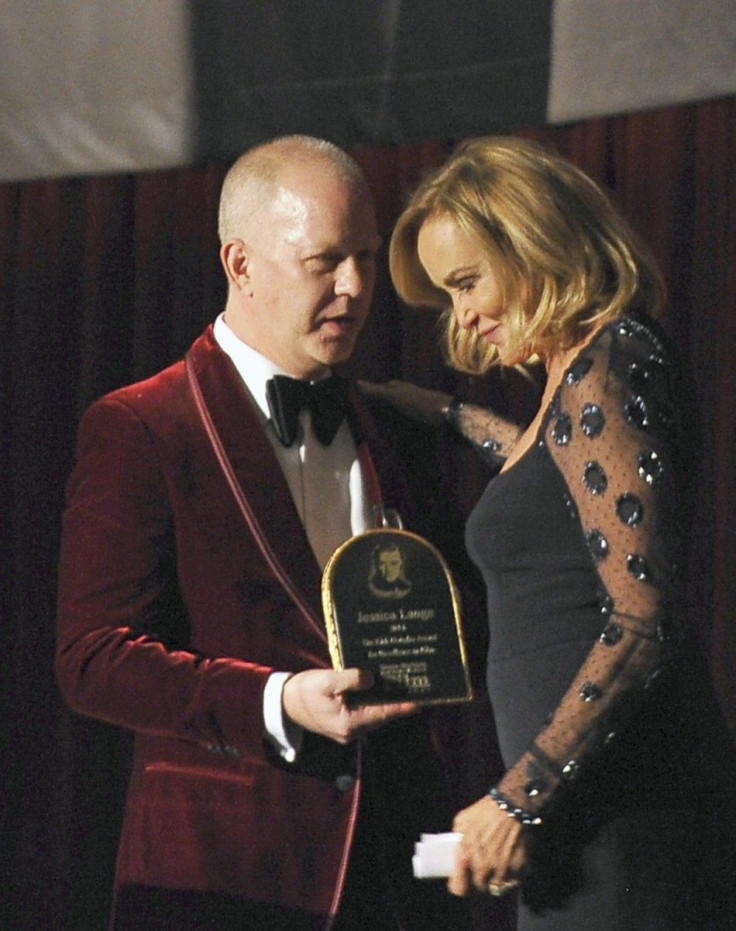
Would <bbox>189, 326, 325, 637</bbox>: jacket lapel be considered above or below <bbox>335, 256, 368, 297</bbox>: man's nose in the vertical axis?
below

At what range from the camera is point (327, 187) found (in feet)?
6.54

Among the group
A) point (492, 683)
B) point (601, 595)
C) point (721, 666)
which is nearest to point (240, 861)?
point (492, 683)

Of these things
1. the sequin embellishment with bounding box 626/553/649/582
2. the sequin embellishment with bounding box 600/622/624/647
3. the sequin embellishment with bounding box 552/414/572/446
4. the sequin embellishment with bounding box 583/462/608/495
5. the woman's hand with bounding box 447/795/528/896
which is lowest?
the woman's hand with bounding box 447/795/528/896

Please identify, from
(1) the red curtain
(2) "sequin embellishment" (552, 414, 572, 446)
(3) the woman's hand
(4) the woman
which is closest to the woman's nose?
(4) the woman

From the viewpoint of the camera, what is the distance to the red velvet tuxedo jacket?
185 cm

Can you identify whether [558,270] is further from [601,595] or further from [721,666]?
[721,666]

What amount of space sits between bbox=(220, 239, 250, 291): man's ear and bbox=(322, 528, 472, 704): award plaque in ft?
1.52

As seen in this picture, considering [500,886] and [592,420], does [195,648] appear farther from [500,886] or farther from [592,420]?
[592,420]

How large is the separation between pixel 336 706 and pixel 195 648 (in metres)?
0.25

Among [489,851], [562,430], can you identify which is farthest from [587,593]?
[489,851]

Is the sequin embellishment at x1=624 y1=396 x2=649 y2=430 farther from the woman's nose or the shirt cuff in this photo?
the shirt cuff

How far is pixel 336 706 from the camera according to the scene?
1.74 meters

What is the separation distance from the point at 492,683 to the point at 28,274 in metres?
1.90

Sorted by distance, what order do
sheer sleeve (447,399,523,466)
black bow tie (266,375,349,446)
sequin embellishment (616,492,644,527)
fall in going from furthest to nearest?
sheer sleeve (447,399,523,466) → black bow tie (266,375,349,446) → sequin embellishment (616,492,644,527)
